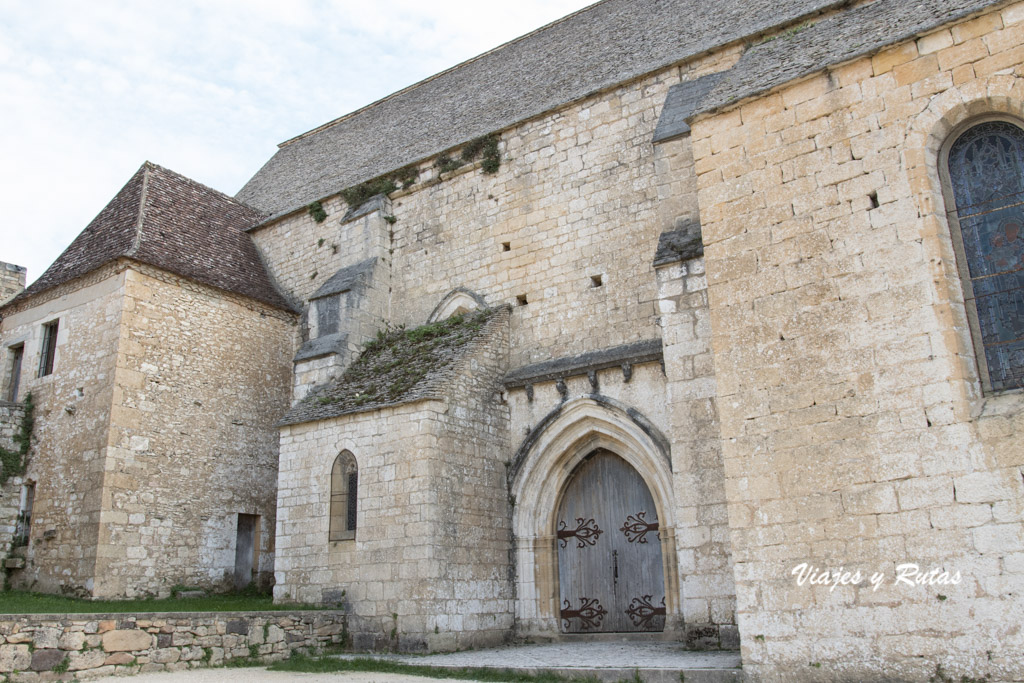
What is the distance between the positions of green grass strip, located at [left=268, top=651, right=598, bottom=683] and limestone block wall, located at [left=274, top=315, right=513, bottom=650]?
736mm

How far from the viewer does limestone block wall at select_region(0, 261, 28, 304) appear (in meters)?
16.6

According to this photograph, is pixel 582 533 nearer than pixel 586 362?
No

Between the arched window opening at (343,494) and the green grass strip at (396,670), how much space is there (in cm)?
173

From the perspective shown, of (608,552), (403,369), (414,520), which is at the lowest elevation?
(608,552)

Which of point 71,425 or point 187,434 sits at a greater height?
point 71,425

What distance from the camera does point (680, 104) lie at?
10.1m

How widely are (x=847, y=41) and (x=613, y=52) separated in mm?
6110

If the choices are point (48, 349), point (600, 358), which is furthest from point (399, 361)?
point (48, 349)

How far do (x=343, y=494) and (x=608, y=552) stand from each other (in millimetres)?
3476

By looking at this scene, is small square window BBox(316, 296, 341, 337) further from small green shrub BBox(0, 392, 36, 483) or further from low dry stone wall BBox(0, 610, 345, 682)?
small green shrub BBox(0, 392, 36, 483)

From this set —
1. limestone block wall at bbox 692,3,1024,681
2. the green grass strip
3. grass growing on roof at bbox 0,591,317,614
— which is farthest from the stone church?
the green grass strip

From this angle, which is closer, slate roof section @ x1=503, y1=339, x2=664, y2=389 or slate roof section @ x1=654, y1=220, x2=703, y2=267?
slate roof section @ x1=654, y1=220, x2=703, y2=267

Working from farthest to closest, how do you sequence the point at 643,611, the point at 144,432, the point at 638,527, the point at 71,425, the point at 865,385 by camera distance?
1. the point at 71,425
2. the point at 144,432
3. the point at 638,527
4. the point at 643,611
5. the point at 865,385

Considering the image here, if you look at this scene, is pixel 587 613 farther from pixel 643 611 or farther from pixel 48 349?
pixel 48 349
